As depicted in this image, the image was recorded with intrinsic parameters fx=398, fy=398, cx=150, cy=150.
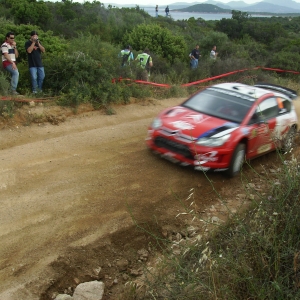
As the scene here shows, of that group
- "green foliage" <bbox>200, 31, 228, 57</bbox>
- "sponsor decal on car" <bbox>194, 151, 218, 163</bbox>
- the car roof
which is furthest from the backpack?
"green foliage" <bbox>200, 31, 228, 57</bbox>

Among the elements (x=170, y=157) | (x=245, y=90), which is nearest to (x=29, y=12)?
(x=245, y=90)

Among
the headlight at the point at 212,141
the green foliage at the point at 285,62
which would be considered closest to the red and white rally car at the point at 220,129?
the headlight at the point at 212,141

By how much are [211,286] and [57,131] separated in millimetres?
6779

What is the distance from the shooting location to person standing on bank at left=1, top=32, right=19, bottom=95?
10.1 meters

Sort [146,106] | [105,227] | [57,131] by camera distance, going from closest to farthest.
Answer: [105,227] < [57,131] < [146,106]

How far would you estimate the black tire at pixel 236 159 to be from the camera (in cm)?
736

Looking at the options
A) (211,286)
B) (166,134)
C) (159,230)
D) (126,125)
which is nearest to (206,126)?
(166,134)

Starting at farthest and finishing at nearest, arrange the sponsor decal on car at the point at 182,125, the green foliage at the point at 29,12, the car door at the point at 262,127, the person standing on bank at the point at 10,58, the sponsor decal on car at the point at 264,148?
the green foliage at the point at 29,12
the person standing on bank at the point at 10,58
the sponsor decal on car at the point at 264,148
the car door at the point at 262,127
the sponsor decal on car at the point at 182,125

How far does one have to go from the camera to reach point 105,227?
5906 mm

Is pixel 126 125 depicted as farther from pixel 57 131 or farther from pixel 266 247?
pixel 266 247

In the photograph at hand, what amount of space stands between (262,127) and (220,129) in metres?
1.09

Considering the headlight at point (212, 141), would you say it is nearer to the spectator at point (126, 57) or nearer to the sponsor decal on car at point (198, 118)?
the sponsor decal on car at point (198, 118)

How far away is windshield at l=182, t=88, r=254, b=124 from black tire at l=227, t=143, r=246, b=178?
0.50m

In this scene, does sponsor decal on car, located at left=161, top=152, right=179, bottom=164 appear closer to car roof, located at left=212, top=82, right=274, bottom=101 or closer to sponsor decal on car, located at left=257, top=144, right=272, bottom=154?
sponsor decal on car, located at left=257, top=144, right=272, bottom=154
